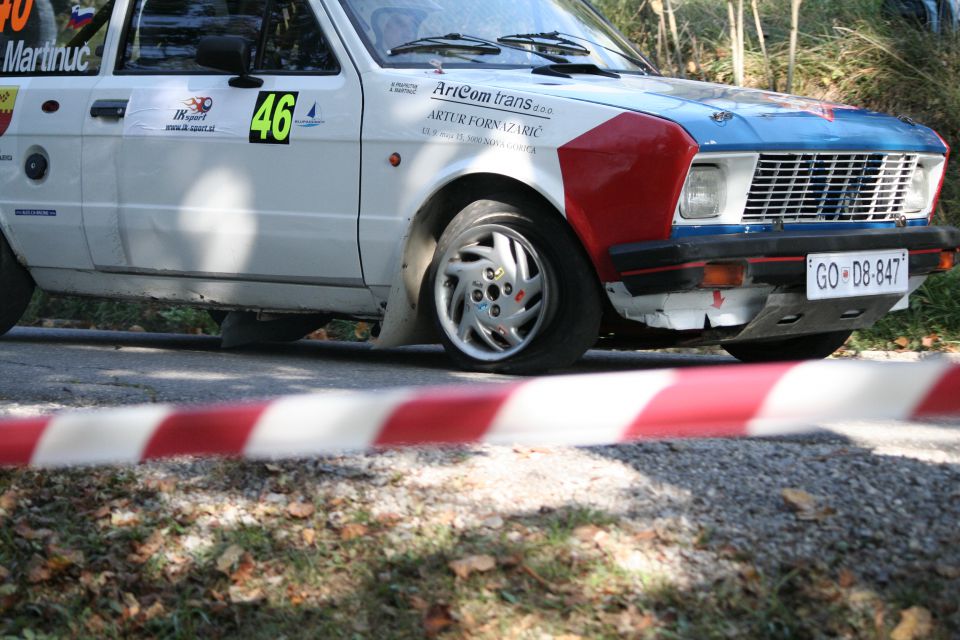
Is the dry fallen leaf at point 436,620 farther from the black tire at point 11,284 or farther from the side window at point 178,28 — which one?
the black tire at point 11,284

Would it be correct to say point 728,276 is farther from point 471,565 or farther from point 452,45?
point 471,565

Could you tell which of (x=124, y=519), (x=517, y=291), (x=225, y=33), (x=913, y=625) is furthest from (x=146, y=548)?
(x=225, y=33)

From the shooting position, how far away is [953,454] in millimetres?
3455

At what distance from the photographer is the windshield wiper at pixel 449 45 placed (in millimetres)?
5531

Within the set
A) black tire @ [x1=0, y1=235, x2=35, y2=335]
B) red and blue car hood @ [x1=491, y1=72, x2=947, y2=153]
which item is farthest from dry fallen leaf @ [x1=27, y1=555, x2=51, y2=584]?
black tire @ [x1=0, y1=235, x2=35, y2=335]

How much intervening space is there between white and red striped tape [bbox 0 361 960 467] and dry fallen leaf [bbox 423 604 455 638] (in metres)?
0.58

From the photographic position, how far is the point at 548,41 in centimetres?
579

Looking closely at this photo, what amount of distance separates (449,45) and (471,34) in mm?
144

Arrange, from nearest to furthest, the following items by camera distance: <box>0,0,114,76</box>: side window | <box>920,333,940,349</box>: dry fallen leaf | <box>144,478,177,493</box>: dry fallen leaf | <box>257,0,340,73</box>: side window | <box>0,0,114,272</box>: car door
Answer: <box>144,478,177,493</box>: dry fallen leaf, <box>257,0,340,73</box>: side window, <box>0,0,114,272</box>: car door, <box>0,0,114,76</box>: side window, <box>920,333,940,349</box>: dry fallen leaf

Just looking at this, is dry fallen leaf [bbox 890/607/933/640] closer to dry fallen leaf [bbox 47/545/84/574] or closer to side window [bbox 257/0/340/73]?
dry fallen leaf [bbox 47/545/84/574]

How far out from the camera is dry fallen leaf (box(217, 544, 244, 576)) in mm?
3072

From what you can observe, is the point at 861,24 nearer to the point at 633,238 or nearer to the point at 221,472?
the point at 633,238

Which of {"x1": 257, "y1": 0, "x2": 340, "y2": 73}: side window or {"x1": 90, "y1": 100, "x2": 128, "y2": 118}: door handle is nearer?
{"x1": 257, "y1": 0, "x2": 340, "y2": 73}: side window

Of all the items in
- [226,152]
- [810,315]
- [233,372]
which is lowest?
[233,372]
